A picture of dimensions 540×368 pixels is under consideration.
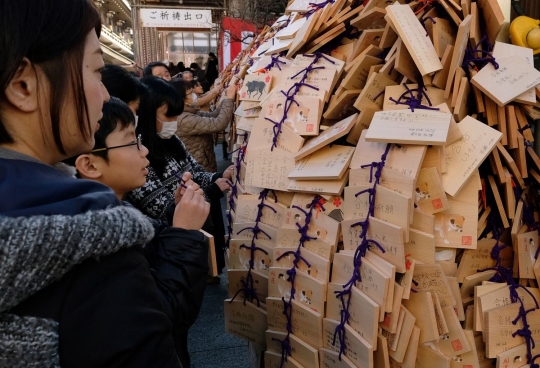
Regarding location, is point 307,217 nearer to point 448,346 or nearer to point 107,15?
point 448,346

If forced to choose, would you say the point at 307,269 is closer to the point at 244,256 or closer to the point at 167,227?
the point at 244,256

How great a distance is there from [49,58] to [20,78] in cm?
5

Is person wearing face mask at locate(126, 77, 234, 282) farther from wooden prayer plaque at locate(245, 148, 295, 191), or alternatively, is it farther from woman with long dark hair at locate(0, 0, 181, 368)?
woman with long dark hair at locate(0, 0, 181, 368)

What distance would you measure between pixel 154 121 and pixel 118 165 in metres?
0.89

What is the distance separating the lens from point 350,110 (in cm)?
147

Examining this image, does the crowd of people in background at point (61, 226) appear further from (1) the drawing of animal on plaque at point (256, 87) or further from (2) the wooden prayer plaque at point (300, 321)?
(1) the drawing of animal on plaque at point (256, 87)

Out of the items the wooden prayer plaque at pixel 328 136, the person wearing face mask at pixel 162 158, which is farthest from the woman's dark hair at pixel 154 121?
the wooden prayer plaque at pixel 328 136

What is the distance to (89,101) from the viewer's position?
77 cm

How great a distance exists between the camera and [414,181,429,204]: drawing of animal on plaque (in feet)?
3.81

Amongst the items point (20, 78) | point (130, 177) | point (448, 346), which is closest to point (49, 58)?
point (20, 78)

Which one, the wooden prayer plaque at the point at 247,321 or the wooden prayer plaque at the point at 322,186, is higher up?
the wooden prayer plaque at the point at 322,186

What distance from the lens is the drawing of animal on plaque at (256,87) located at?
1.79 m

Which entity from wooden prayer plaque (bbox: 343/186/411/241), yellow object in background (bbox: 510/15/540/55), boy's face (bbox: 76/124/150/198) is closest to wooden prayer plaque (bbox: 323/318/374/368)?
wooden prayer plaque (bbox: 343/186/411/241)

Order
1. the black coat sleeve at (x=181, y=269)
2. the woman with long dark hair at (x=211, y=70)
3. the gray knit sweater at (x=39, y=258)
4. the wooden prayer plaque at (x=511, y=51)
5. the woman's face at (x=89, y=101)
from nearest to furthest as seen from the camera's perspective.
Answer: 1. the gray knit sweater at (x=39, y=258)
2. the woman's face at (x=89, y=101)
3. the black coat sleeve at (x=181, y=269)
4. the wooden prayer plaque at (x=511, y=51)
5. the woman with long dark hair at (x=211, y=70)
